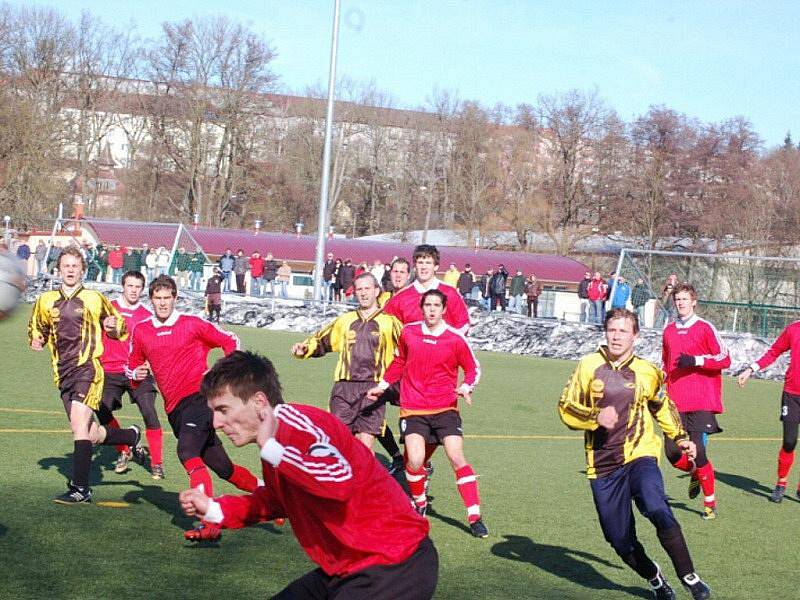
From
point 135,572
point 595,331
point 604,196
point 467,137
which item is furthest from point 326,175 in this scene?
point 467,137

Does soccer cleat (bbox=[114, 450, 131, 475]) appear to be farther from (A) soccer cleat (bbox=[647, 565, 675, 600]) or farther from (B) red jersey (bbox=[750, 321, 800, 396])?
(B) red jersey (bbox=[750, 321, 800, 396])

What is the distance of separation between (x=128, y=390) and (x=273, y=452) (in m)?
7.51

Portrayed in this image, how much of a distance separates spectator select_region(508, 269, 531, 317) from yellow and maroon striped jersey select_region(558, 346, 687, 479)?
25.7 metres

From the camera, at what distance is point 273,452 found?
152 inches

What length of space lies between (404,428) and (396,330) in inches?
47.1

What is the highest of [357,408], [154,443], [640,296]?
[640,296]

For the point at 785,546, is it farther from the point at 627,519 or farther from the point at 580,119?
the point at 580,119

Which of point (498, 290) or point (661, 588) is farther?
point (498, 290)

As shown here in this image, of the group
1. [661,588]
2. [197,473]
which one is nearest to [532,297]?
[197,473]

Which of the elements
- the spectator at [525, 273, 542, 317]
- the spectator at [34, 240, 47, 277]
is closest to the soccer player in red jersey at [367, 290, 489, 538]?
the spectator at [525, 273, 542, 317]

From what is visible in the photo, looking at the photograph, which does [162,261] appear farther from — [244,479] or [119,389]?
[244,479]

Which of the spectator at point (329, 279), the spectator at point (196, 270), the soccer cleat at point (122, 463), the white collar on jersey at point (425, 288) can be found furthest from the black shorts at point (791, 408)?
the spectator at point (329, 279)

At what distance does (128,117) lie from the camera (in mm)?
65375

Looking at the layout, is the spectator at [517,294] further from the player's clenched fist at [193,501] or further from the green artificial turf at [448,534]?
the player's clenched fist at [193,501]
